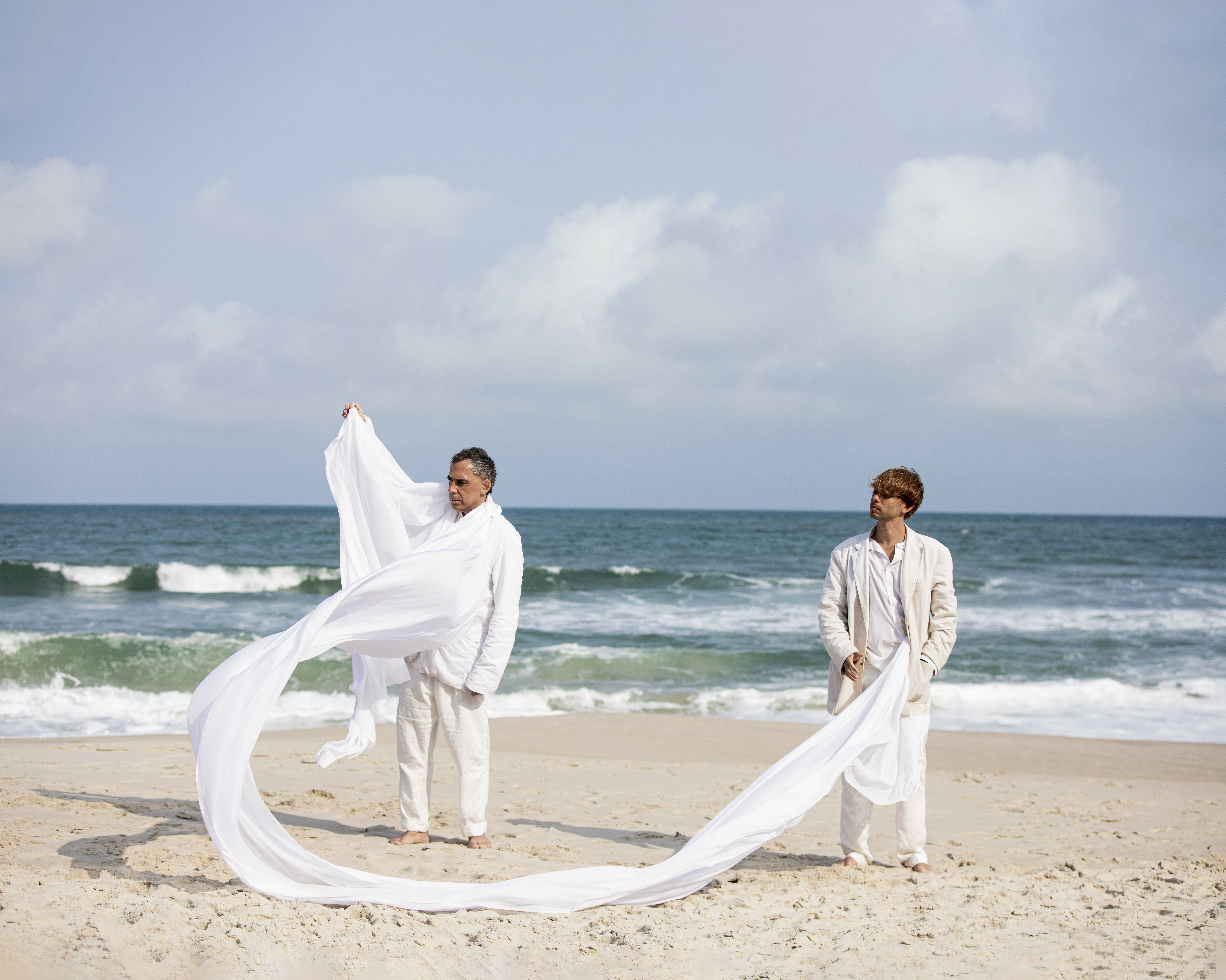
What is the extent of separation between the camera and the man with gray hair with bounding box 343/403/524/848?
170 inches

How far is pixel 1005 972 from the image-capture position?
295cm

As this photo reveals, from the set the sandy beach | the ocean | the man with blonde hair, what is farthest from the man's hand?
the ocean

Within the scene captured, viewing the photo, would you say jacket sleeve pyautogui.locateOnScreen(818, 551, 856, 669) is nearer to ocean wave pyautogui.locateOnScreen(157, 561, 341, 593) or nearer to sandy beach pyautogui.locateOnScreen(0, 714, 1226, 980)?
sandy beach pyautogui.locateOnScreen(0, 714, 1226, 980)

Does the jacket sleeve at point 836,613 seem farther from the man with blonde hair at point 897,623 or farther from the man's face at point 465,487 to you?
the man's face at point 465,487

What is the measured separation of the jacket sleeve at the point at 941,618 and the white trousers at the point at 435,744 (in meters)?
2.05

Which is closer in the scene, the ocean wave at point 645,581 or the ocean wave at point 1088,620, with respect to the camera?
the ocean wave at point 1088,620

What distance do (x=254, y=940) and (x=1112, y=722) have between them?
9.50 metres

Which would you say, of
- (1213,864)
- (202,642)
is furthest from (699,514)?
(1213,864)

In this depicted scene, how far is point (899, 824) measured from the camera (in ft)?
14.0

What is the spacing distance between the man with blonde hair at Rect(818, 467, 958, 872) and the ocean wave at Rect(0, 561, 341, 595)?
67.9 ft

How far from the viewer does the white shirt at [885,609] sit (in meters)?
4.09

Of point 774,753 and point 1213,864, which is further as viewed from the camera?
point 774,753

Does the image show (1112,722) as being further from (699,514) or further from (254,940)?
(699,514)

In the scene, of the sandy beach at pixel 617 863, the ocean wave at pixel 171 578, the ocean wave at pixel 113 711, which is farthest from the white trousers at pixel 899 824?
the ocean wave at pixel 171 578
